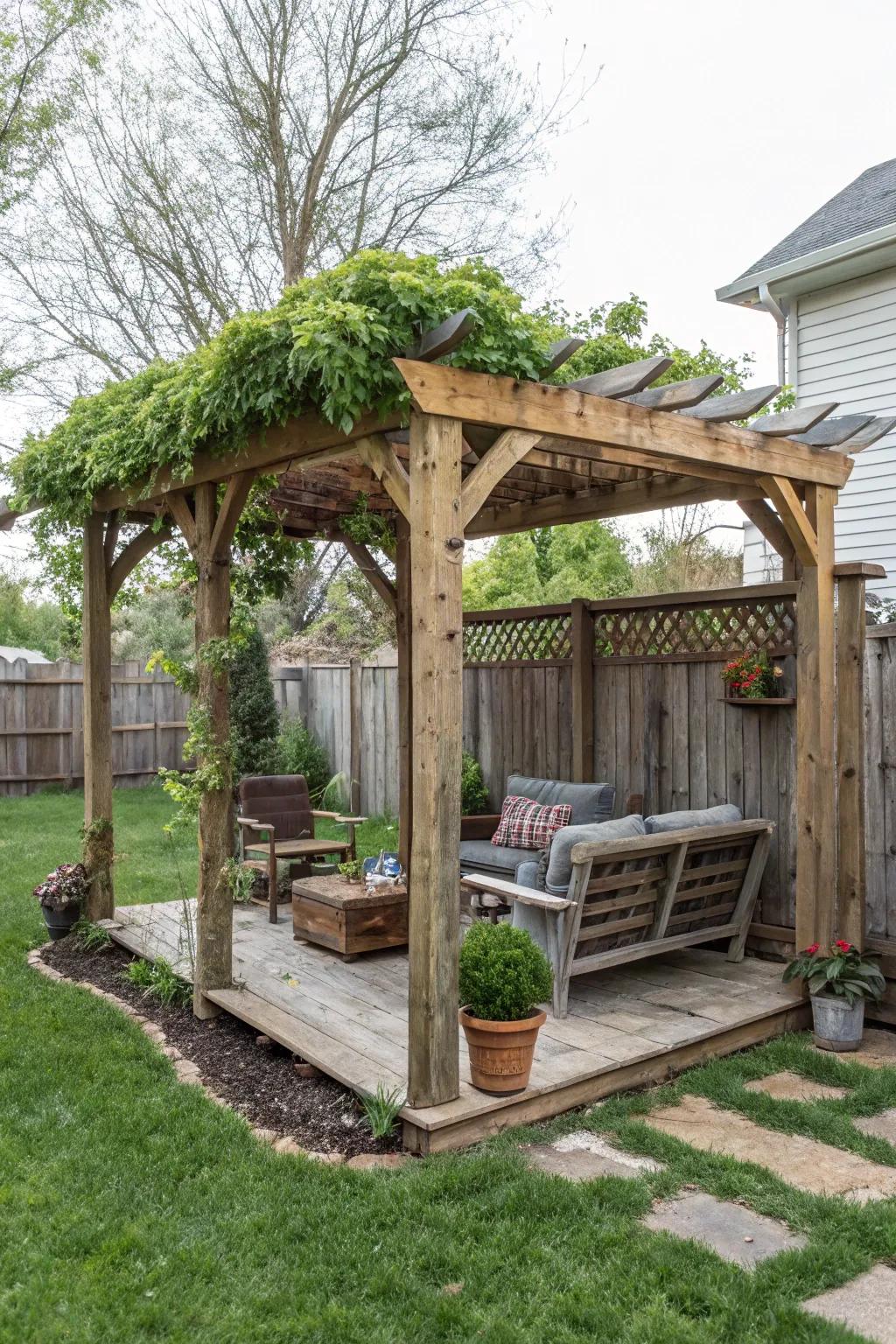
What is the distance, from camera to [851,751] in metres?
4.60

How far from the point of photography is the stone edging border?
316cm

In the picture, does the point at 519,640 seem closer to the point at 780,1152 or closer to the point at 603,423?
the point at 603,423

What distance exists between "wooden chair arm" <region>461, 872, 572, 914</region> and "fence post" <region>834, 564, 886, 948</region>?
1399 mm

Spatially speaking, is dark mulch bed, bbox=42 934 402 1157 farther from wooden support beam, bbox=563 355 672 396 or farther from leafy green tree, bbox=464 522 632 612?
leafy green tree, bbox=464 522 632 612

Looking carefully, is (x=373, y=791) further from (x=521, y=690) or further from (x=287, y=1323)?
(x=287, y=1323)

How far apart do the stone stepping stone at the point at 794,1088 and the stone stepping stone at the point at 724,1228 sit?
2.92ft

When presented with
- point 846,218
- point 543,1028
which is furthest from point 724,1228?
point 846,218

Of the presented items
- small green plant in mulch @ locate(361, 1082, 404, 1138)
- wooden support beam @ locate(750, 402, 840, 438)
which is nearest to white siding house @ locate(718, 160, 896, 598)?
wooden support beam @ locate(750, 402, 840, 438)

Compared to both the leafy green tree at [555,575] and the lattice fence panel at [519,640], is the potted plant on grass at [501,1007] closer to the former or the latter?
the lattice fence panel at [519,640]

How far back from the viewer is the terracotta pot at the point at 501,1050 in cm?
331

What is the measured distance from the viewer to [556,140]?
1097cm

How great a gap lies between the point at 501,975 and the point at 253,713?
685cm

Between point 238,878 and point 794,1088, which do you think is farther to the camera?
point 238,878

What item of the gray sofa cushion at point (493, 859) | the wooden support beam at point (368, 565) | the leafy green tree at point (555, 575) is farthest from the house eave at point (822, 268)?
the leafy green tree at point (555, 575)
